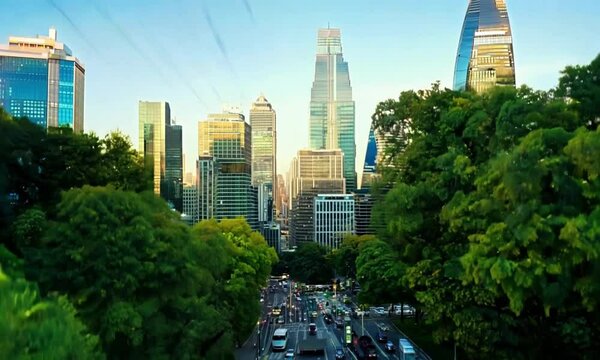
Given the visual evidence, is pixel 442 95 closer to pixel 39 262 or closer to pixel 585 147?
pixel 585 147

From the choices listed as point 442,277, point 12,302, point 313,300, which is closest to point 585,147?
point 442,277

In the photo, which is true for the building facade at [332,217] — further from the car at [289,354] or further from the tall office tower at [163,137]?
the car at [289,354]

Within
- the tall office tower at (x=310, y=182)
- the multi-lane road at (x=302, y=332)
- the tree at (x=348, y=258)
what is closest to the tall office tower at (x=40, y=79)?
the tree at (x=348, y=258)

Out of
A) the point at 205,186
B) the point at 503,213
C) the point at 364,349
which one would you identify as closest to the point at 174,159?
the point at 205,186

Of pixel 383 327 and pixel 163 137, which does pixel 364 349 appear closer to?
pixel 383 327

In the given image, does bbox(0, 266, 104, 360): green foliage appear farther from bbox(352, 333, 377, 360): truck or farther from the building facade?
the building facade

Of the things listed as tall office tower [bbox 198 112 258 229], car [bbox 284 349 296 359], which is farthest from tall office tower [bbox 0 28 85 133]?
car [bbox 284 349 296 359]
